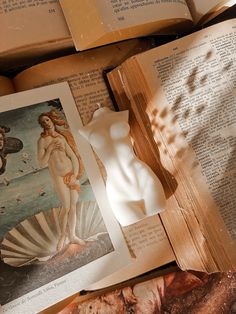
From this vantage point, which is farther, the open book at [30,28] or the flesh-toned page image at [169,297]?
the flesh-toned page image at [169,297]

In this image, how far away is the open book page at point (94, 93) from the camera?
590mm

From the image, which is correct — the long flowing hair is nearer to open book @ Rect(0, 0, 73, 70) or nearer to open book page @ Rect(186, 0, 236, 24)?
open book @ Rect(0, 0, 73, 70)

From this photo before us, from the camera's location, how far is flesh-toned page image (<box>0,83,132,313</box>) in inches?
21.0

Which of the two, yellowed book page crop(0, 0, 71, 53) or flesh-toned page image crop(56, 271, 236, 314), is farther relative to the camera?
flesh-toned page image crop(56, 271, 236, 314)

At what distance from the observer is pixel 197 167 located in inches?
21.3

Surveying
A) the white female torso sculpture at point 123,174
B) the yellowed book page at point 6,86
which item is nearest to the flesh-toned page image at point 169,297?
the white female torso sculpture at point 123,174

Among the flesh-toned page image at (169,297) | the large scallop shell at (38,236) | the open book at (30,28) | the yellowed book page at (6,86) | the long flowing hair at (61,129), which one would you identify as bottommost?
the flesh-toned page image at (169,297)

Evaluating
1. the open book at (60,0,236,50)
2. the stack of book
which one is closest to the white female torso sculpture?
the stack of book

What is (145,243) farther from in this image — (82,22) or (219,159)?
(82,22)

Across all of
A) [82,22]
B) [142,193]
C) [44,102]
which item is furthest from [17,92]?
[142,193]

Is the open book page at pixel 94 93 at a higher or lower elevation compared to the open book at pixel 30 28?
lower

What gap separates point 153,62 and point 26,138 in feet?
0.76

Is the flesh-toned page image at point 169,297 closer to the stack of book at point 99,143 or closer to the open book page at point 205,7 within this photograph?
the stack of book at point 99,143

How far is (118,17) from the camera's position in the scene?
1.70 ft
